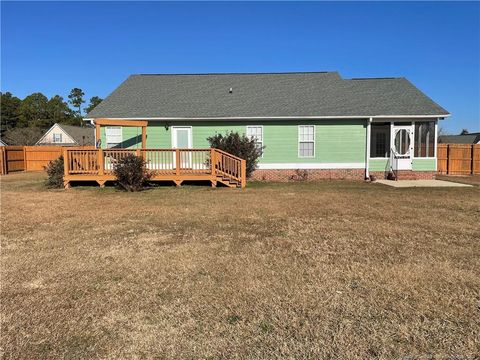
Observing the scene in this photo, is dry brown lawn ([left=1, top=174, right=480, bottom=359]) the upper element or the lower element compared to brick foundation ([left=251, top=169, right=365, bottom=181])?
lower

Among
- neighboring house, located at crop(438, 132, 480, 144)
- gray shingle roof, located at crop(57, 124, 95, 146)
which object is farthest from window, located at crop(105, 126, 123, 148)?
neighboring house, located at crop(438, 132, 480, 144)

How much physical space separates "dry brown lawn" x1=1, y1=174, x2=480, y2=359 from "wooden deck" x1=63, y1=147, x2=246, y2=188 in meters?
5.63

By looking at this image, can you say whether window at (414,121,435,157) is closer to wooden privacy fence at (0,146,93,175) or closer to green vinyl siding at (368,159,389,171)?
green vinyl siding at (368,159,389,171)

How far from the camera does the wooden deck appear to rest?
13.5m

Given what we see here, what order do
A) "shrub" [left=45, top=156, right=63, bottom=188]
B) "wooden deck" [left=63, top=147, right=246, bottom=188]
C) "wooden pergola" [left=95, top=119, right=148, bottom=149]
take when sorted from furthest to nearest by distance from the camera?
1. "wooden pergola" [left=95, top=119, right=148, bottom=149]
2. "shrub" [left=45, top=156, right=63, bottom=188]
3. "wooden deck" [left=63, top=147, right=246, bottom=188]

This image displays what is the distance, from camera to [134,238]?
6066 millimetres

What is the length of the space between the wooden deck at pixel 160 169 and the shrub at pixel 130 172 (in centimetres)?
70

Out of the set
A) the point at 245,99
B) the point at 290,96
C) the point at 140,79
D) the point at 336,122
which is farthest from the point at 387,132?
the point at 140,79

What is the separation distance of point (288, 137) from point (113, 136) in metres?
7.90

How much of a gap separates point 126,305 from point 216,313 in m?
0.92

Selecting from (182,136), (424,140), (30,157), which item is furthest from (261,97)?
(30,157)

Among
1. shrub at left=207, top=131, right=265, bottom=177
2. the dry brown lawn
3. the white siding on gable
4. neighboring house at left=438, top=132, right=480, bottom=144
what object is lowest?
the dry brown lawn

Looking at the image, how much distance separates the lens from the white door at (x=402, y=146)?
1596 centimetres

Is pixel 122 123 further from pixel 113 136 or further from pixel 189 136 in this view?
pixel 189 136
